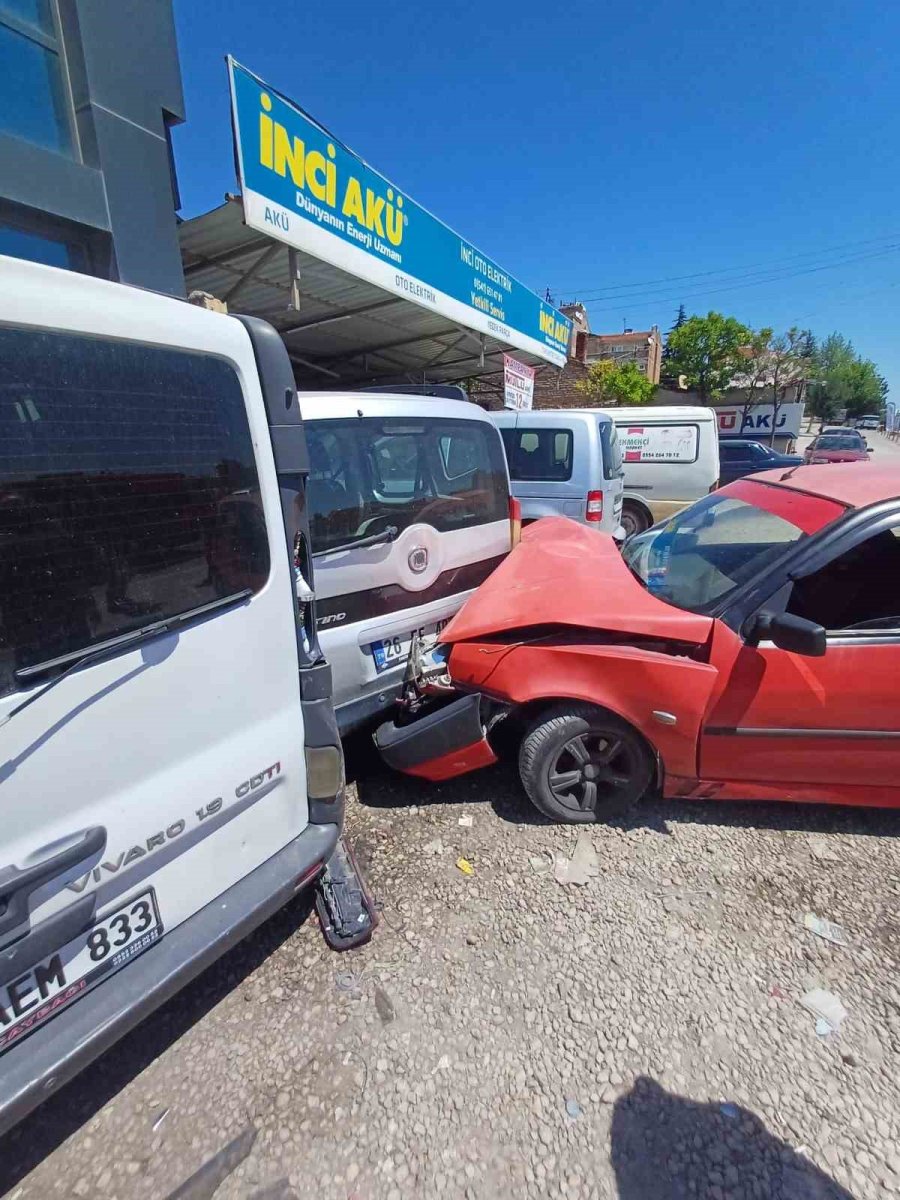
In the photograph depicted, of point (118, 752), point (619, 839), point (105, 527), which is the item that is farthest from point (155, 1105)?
point (619, 839)

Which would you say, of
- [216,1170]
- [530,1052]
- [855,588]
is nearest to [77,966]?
[216,1170]

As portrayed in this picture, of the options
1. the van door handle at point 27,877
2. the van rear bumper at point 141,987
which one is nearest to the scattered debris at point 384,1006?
the van rear bumper at point 141,987

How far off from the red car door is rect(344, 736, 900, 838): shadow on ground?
0.31 meters

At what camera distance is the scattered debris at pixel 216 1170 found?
4.71 ft

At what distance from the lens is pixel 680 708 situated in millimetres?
2369

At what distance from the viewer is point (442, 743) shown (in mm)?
2604

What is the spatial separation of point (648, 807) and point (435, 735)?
1192 millimetres

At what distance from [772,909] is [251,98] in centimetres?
653

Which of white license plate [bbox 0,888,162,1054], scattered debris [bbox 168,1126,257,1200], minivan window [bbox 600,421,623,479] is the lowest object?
scattered debris [bbox 168,1126,257,1200]

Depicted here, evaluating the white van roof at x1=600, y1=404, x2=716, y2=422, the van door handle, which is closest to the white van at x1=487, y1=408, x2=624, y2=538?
the white van roof at x1=600, y1=404, x2=716, y2=422

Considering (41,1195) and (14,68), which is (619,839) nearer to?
(41,1195)

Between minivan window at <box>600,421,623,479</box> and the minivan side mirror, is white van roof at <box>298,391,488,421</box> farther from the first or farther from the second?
minivan window at <box>600,421,623,479</box>

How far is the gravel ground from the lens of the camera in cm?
148

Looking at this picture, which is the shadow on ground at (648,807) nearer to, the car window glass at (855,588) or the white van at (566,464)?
the car window glass at (855,588)
